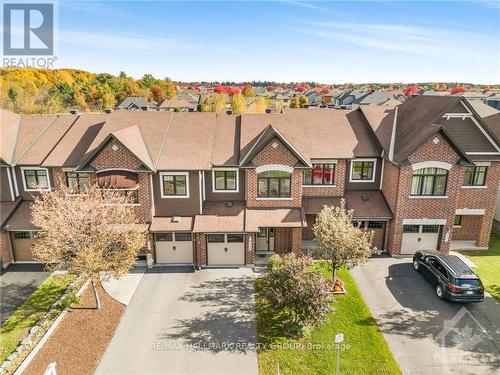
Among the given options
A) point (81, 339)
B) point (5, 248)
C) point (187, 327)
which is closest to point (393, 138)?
point (187, 327)

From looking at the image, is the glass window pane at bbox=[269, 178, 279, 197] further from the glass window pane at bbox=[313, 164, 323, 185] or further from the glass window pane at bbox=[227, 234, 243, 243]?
the glass window pane at bbox=[227, 234, 243, 243]

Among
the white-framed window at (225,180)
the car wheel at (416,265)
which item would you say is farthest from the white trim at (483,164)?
the white-framed window at (225,180)

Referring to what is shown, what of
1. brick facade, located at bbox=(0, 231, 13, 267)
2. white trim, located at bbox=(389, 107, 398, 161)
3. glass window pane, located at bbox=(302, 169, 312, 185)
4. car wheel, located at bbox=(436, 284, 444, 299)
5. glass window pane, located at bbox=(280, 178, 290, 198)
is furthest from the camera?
glass window pane, located at bbox=(302, 169, 312, 185)

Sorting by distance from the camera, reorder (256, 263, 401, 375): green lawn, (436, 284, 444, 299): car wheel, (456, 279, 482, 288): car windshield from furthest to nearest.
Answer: (436, 284, 444, 299): car wheel < (456, 279, 482, 288): car windshield < (256, 263, 401, 375): green lawn

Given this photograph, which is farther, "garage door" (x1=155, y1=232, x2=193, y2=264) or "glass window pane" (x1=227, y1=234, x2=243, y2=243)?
"garage door" (x1=155, y1=232, x2=193, y2=264)

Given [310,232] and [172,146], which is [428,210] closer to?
[310,232]

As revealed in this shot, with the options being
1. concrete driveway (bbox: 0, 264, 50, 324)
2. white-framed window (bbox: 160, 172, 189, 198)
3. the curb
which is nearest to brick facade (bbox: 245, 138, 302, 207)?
white-framed window (bbox: 160, 172, 189, 198)
